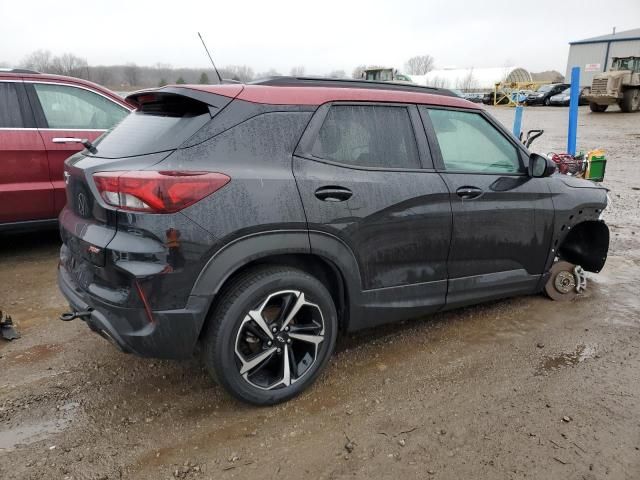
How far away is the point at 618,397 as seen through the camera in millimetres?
2891

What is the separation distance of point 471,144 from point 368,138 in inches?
35.9

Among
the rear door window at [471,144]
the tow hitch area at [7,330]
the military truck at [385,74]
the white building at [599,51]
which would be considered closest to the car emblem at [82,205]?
the tow hitch area at [7,330]

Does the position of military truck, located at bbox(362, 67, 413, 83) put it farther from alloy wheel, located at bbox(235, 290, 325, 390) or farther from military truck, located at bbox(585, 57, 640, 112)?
alloy wheel, located at bbox(235, 290, 325, 390)

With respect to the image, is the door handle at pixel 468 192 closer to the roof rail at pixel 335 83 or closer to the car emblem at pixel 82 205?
the roof rail at pixel 335 83

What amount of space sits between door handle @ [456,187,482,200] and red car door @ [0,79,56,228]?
388 centimetres

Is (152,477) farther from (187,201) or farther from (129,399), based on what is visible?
(187,201)

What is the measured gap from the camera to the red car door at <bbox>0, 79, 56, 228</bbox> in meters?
4.62

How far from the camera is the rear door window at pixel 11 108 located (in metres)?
4.68

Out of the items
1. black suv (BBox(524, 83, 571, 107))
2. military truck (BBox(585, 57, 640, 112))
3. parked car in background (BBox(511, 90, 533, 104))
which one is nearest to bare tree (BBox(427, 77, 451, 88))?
parked car in background (BBox(511, 90, 533, 104))

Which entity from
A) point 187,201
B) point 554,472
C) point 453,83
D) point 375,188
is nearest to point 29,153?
point 187,201

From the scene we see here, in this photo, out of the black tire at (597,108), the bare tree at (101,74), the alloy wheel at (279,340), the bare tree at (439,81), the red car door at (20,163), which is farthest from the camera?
the bare tree at (439,81)

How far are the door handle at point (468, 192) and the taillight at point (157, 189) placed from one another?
1.62 m

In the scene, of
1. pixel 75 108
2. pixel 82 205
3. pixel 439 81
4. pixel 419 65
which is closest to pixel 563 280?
pixel 82 205

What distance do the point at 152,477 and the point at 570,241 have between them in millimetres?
3859
